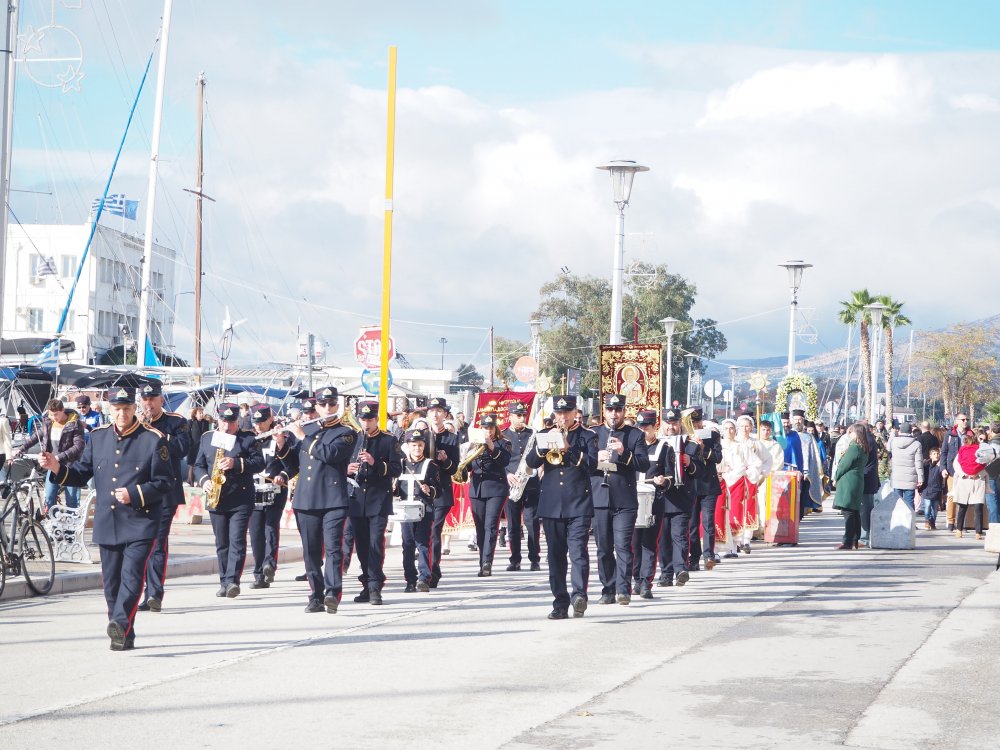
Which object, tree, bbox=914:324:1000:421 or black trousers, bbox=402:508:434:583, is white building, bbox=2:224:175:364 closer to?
tree, bbox=914:324:1000:421

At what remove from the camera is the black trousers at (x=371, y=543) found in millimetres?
12734

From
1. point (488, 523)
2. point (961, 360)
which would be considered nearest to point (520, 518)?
point (488, 523)

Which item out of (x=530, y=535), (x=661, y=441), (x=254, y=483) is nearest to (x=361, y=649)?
(x=254, y=483)

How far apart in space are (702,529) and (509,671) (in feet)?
28.7

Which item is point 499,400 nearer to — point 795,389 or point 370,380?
point 370,380

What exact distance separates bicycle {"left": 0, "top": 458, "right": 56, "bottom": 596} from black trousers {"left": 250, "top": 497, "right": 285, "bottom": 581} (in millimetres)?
1991

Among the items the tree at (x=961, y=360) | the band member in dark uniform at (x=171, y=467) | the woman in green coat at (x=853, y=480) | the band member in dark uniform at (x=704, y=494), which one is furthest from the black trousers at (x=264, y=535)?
the tree at (x=961, y=360)

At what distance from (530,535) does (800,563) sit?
3.85 meters

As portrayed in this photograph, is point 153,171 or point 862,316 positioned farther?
point 862,316

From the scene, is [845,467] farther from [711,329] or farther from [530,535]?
[711,329]

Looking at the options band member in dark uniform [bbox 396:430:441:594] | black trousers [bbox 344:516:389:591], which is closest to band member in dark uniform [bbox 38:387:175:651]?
black trousers [bbox 344:516:389:591]

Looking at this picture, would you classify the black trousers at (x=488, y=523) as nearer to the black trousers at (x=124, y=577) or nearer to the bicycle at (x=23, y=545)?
the bicycle at (x=23, y=545)

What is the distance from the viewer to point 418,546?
1405 centimetres

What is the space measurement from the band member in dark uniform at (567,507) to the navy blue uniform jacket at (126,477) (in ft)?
11.5
